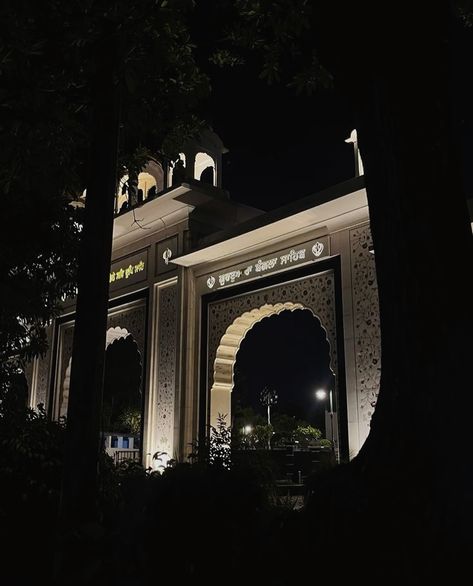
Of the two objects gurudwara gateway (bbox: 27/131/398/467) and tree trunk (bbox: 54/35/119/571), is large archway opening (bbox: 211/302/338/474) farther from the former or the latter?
tree trunk (bbox: 54/35/119/571)

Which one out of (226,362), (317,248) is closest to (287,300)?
(317,248)

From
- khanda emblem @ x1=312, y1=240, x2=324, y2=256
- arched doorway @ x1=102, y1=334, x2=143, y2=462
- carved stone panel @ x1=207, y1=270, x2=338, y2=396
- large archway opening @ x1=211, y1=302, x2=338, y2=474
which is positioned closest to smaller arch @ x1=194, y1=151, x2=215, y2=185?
carved stone panel @ x1=207, y1=270, x2=338, y2=396

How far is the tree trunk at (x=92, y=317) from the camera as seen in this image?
3189 mm

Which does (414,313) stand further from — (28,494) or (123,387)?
(123,387)

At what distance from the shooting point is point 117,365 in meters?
20.0

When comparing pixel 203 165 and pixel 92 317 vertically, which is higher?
pixel 203 165

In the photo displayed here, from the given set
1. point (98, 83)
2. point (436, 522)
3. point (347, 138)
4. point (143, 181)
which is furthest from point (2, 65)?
point (143, 181)

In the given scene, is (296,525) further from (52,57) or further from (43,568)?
(52,57)

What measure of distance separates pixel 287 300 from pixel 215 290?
1396mm

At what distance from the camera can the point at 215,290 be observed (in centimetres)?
956

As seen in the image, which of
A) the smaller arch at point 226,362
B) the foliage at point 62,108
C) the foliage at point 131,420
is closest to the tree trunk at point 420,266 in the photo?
the foliage at point 62,108

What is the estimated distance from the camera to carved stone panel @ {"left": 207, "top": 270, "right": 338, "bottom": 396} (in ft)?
26.5

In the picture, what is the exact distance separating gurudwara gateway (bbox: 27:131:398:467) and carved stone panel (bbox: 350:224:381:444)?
13 millimetres

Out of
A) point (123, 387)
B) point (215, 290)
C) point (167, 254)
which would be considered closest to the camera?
point (215, 290)
